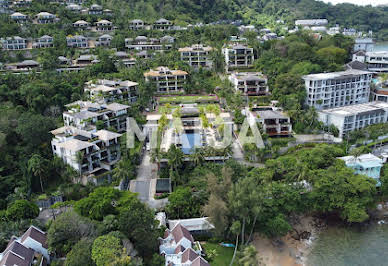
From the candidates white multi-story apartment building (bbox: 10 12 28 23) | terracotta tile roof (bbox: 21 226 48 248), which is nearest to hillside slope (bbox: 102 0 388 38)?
white multi-story apartment building (bbox: 10 12 28 23)

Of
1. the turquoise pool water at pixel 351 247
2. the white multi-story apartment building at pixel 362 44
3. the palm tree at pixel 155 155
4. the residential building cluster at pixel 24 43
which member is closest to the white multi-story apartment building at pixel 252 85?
the palm tree at pixel 155 155

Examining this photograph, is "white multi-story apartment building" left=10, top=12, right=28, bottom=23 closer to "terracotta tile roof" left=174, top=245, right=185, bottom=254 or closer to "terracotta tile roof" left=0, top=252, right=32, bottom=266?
"terracotta tile roof" left=0, top=252, right=32, bottom=266

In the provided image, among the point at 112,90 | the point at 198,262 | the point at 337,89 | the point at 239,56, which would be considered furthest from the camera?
the point at 239,56

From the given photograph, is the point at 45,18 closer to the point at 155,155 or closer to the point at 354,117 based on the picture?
the point at 155,155

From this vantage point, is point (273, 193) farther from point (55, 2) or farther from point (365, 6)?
point (365, 6)

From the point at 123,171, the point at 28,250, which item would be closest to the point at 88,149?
the point at 123,171

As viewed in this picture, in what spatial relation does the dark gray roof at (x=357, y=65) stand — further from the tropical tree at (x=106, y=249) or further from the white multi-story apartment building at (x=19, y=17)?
the white multi-story apartment building at (x=19, y=17)
